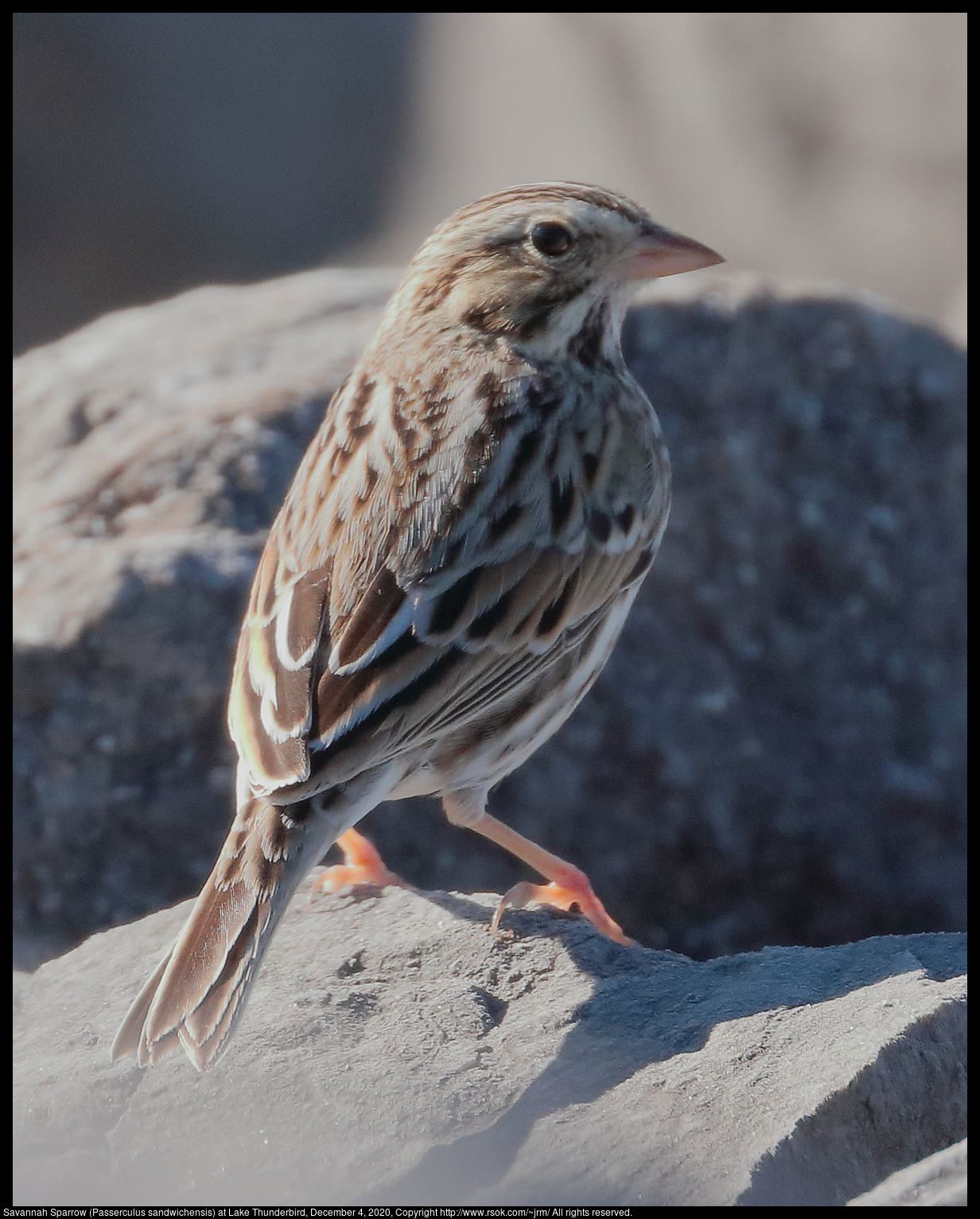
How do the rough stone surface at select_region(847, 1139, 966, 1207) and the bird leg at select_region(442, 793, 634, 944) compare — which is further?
the bird leg at select_region(442, 793, 634, 944)

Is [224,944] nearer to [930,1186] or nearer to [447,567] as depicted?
[447,567]

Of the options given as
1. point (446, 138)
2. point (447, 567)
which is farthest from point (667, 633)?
point (446, 138)

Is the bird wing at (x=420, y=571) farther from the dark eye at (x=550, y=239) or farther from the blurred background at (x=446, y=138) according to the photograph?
the blurred background at (x=446, y=138)

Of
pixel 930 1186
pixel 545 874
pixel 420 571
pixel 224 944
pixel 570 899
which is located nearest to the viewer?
pixel 930 1186

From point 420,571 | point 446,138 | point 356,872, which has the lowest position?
point 356,872

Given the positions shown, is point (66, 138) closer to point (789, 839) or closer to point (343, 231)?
point (343, 231)

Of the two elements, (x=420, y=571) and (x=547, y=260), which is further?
(x=547, y=260)

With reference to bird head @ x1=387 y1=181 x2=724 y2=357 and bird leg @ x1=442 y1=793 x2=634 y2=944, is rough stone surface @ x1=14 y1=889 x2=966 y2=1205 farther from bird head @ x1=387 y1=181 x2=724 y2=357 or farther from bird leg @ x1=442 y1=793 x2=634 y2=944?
bird head @ x1=387 y1=181 x2=724 y2=357

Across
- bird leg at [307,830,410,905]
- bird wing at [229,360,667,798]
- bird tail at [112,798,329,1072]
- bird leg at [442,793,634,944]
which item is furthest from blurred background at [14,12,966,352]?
bird tail at [112,798,329,1072]
